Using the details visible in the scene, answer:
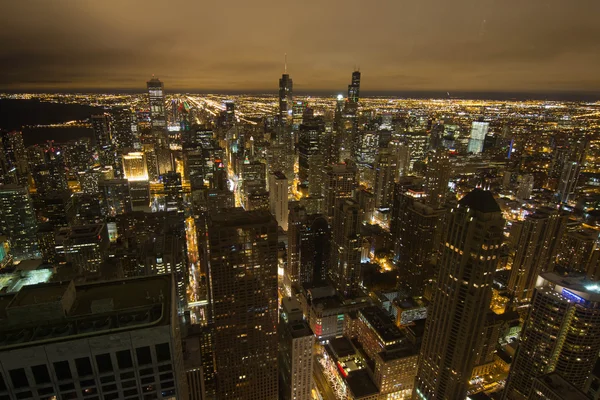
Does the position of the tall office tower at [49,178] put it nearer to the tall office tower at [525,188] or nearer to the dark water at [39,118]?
the dark water at [39,118]

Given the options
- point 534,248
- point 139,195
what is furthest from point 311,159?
point 534,248

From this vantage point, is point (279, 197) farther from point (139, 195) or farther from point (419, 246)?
point (139, 195)

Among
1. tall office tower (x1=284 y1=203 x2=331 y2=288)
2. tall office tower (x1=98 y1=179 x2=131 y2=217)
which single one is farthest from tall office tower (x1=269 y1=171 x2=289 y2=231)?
tall office tower (x1=98 y1=179 x2=131 y2=217)

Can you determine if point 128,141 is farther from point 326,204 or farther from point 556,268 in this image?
point 556,268

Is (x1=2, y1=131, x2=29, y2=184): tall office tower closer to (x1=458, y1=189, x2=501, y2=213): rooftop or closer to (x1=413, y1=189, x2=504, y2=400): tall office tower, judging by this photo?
(x1=413, y1=189, x2=504, y2=400): tall office tower

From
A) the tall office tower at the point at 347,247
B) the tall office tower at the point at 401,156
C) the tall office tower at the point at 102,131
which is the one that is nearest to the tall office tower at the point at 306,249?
the tall office tower at the point at 347,247

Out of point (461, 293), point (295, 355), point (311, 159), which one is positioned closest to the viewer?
point (461, 293)

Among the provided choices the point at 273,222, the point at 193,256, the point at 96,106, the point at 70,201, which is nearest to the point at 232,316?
the point at 273,222
